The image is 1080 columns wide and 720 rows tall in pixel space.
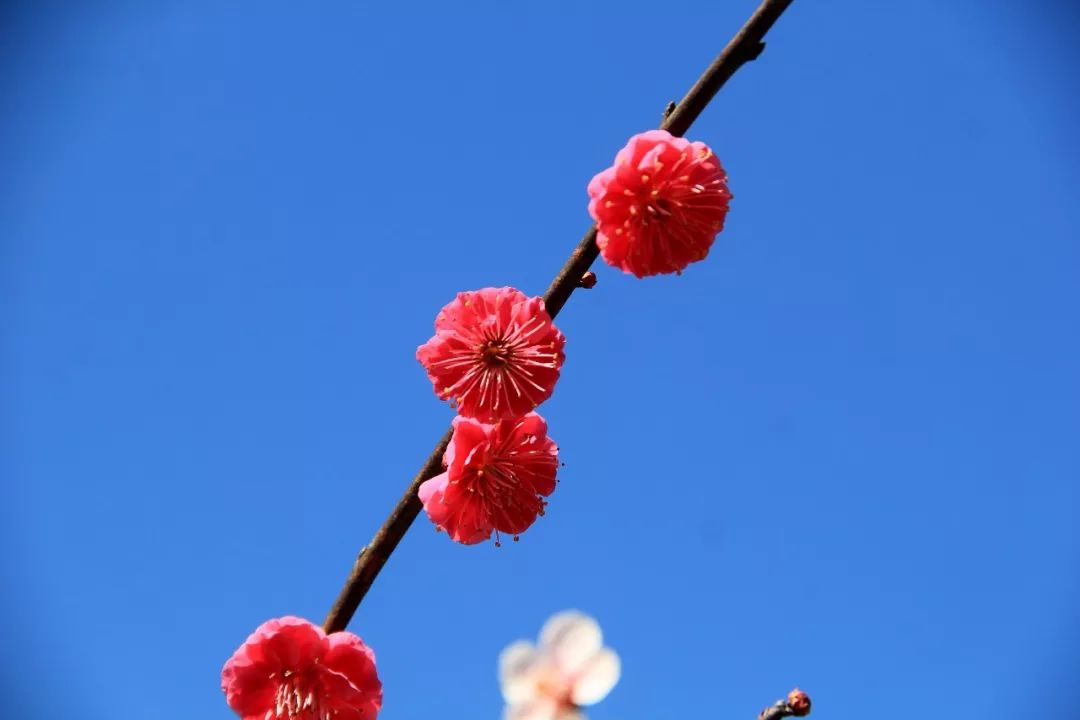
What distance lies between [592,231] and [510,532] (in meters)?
1.16

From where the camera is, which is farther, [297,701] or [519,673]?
[297,701]

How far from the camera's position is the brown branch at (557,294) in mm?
2697

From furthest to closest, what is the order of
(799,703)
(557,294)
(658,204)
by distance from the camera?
(658,204) < (557,294) < (799,703)

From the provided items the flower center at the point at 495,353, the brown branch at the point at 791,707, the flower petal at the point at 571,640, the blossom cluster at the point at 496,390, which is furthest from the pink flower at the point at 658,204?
the brown branch at the point at 791,707

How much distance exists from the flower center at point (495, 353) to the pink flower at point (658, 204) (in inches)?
19.1

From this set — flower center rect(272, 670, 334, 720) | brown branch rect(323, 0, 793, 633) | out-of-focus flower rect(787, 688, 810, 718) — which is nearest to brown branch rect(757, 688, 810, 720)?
out-of-focus flower rect(787, 688, 810, 718)

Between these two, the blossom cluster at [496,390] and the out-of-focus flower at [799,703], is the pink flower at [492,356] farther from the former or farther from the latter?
the out-of-focus flower at [799,703]

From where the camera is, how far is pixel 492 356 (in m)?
3.17

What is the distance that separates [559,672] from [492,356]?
1295 millimetres

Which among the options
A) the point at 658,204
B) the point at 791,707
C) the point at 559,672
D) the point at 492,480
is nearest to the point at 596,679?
the point at 559,672

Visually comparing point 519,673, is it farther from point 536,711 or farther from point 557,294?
point 557,294

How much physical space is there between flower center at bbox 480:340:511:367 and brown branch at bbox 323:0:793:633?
0.25 m

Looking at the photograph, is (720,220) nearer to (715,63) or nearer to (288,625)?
(715,63)

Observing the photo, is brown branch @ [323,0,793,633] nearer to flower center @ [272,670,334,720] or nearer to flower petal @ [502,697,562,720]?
flower center @ [272,670,334,720]
